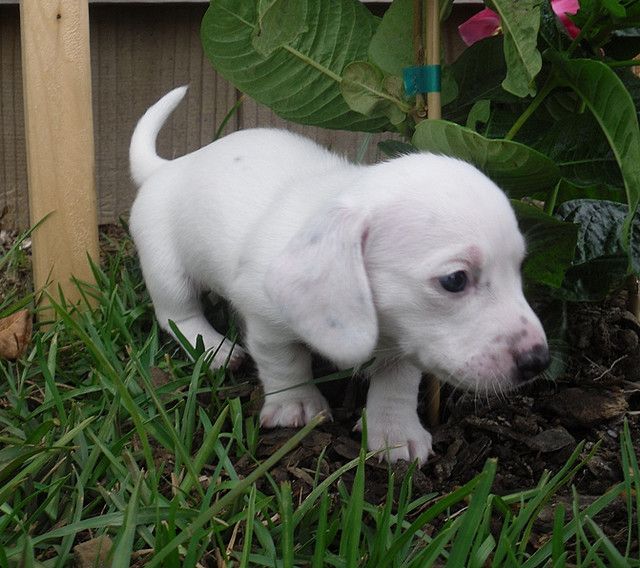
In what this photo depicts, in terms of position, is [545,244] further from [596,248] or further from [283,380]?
[283,380]

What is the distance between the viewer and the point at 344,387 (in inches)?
106

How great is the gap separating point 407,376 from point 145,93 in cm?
220

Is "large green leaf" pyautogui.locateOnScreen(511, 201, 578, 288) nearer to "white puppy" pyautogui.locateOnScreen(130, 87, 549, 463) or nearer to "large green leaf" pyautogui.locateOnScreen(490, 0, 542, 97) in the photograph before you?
"white puppy" pyautogui.locateOnScreen(130, 87, 549, 463)

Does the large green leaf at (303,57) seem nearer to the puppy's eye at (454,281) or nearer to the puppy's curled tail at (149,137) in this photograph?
the puppy's eye at (454,281)

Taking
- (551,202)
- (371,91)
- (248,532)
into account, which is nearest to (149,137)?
(371,91)

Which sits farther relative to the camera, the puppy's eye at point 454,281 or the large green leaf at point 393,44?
the large green leaf at point 393,44

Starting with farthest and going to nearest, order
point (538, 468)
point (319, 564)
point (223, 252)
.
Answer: point (223, 252), point (538, 468), point (319, 564)

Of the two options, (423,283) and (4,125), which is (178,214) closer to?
(423,283)

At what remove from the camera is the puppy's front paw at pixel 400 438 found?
2.19 meters

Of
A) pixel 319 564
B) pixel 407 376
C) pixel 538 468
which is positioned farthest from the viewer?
pixel 407 376

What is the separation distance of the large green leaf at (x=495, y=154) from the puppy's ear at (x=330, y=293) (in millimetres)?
336

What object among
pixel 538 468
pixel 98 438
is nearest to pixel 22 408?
pixel 98 438

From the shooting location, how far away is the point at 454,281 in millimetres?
1886

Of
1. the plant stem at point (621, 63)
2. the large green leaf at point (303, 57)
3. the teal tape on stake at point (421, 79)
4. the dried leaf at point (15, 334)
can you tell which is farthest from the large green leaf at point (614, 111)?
the dried leaf at point (15, 334)
